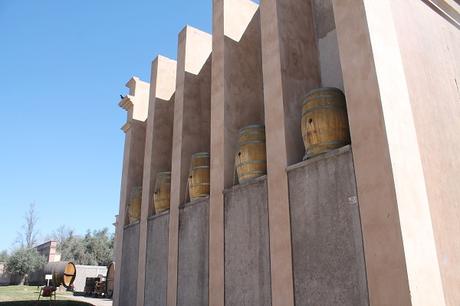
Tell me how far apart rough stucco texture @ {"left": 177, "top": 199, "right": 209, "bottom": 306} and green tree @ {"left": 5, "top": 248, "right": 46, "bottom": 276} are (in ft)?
145

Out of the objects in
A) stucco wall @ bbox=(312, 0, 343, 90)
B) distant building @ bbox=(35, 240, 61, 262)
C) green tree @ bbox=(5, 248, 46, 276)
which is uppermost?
stucco wall @ bbox=(312, 0, 343, 90)

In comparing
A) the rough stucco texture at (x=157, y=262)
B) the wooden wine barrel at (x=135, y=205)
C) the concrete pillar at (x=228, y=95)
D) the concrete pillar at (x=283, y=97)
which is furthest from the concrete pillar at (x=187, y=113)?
the concrete pillar at (x=283, y=97)

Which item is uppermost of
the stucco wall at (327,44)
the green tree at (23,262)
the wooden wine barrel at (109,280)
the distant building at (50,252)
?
the stucco wall at (327,44)

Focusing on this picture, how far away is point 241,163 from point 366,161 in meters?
3.43

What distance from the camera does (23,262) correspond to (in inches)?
1893

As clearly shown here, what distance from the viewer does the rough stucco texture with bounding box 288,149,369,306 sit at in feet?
19.0

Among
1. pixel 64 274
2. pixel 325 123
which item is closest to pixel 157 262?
pixel 325 123

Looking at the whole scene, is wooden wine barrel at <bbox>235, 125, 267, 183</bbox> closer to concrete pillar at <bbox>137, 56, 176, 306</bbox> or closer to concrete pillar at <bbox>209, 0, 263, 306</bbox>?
concrete pillar at <bbox>209, 0, 263, 306</bbox>

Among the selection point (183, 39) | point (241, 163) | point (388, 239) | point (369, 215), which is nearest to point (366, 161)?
point (369, 215)

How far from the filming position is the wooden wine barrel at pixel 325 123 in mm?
6820

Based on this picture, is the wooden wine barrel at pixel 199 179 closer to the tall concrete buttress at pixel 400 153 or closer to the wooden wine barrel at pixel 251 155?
the wooden wine barrel at pixel 251 155

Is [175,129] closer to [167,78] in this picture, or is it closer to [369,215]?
[167,78]

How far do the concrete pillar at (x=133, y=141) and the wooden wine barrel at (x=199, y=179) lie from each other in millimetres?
5771

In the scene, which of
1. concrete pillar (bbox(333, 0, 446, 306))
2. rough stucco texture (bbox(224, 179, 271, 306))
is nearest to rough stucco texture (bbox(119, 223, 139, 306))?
rough stucco texture (bbox(224, 179, 271, 306))
